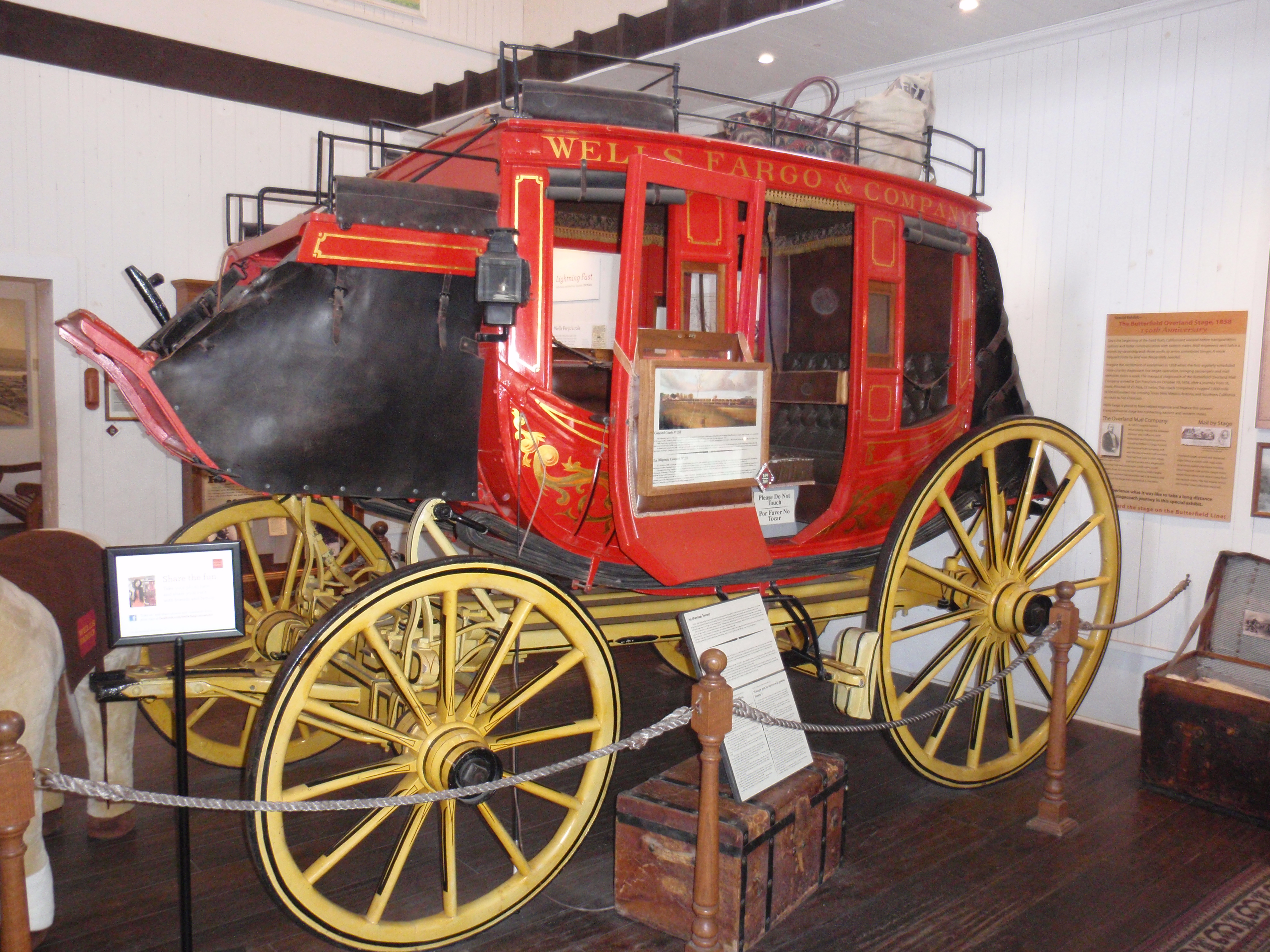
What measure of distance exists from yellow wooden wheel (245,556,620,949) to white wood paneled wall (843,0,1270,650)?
298 centimetres

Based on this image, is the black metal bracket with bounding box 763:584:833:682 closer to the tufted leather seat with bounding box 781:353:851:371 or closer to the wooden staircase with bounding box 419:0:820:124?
the tufted leather seat with bounding box 781:353:851:371

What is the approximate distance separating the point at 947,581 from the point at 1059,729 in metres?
0.68

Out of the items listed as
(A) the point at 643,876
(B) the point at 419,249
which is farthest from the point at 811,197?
(A) the point at 643,876

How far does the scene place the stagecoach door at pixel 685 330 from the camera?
2828mm

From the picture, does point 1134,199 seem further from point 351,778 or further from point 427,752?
point 351,778

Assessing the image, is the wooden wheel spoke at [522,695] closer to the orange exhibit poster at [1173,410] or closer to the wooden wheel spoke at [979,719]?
the wooden wheel spoke at [979,719]

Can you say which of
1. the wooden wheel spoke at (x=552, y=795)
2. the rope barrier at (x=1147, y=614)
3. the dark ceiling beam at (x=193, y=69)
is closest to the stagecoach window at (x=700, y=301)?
the wooden wheel spoke at (x=552, y=795)

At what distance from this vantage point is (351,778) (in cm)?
238

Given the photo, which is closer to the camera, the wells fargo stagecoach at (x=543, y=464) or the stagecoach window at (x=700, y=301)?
the wells fargo stagecoach at (x=543, y=464)

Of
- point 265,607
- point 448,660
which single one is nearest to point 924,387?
point 448,660

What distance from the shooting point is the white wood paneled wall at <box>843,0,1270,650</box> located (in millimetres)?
3992

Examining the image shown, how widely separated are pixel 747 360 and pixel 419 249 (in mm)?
1103

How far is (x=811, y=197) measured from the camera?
3.34 m

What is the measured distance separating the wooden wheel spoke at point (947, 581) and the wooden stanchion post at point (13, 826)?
2.72 meters
